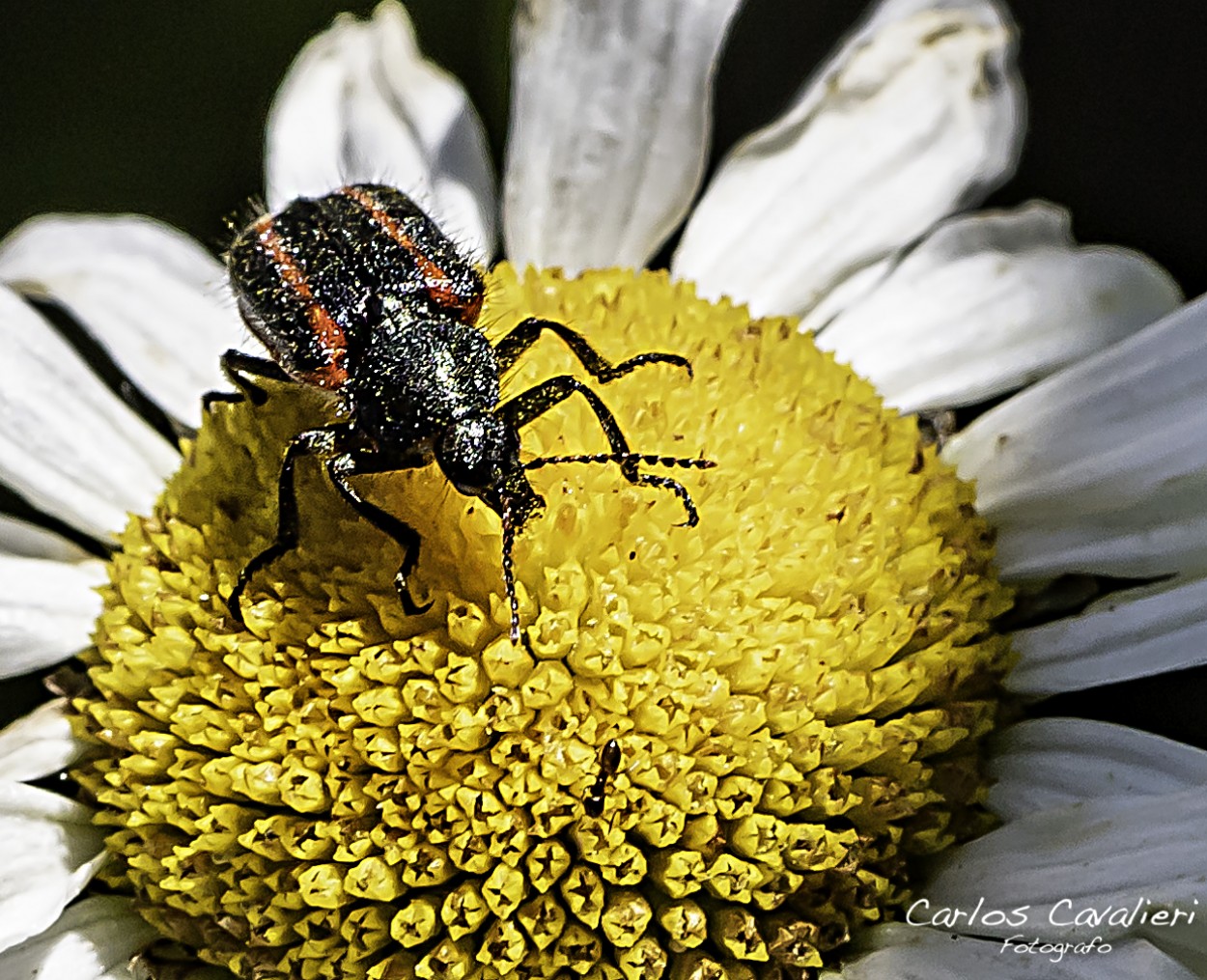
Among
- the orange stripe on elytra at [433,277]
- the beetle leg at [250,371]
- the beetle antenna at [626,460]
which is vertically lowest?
the beetle antenna at [626,460]

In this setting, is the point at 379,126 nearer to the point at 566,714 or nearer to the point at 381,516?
the point at 381,516

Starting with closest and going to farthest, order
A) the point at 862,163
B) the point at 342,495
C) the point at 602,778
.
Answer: the point at 602,778
the point at 342,495
the point at 862,163

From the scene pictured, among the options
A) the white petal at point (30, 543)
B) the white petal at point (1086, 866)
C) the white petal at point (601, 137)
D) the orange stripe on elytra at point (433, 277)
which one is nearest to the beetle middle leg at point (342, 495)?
the orange stripe on elytra at point (433, 277)

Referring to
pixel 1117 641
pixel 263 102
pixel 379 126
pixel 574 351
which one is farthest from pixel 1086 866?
pixel 263 102

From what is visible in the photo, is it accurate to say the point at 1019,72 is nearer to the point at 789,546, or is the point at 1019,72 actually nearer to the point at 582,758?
the point at 789,546

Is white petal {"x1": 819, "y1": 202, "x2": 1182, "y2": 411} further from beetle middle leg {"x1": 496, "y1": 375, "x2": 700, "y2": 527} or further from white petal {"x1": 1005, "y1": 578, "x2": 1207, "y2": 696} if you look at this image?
beetle middle leg {"x1": 496, "y1": 375, "x2": 700, "y2": 527}

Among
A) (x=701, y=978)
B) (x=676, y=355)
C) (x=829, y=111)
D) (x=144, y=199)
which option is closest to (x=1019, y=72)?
(x=829, y=111)

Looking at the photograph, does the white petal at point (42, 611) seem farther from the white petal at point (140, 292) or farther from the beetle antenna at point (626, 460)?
the beetle antenna at point (626, 460)
